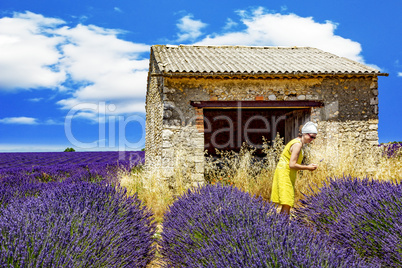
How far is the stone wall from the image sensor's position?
24.2 ft

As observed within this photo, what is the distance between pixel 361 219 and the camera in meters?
3.01

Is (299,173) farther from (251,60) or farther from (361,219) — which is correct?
(361,219)

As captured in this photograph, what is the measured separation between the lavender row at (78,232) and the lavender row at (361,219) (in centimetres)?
178

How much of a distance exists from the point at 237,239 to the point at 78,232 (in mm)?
1166

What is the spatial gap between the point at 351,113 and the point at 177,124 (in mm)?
4095

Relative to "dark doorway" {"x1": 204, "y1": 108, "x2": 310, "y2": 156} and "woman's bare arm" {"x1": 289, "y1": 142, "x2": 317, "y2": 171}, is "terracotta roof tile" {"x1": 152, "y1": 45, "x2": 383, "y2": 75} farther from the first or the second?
"woman's bare arm" {"x1": 289, "y1": 142, "x2": 317, "y2": 171}

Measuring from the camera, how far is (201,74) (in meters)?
7.27

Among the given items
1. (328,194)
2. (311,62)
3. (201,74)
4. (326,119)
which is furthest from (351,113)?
(328,194)

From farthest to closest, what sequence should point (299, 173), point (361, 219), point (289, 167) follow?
point (299, 173) < point (289, 167) < point (361, 219)

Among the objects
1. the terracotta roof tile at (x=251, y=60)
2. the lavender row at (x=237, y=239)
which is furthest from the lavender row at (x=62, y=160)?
the lavender row at (x=237, y=239)

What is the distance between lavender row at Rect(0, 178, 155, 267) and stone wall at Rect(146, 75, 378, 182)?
3.60 metres

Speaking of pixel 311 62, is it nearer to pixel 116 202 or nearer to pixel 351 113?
pixel 351 113

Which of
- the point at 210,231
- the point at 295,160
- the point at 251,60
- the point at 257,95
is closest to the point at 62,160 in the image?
the point at 251,60

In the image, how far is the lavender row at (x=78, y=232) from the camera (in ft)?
6.68
